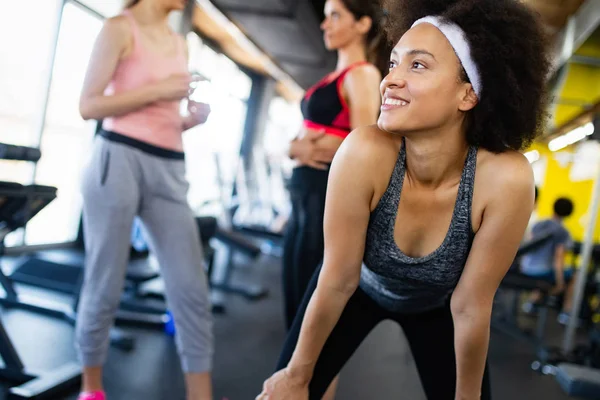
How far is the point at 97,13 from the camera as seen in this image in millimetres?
4602

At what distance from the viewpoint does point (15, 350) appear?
73.7 inches

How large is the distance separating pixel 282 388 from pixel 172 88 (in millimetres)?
900

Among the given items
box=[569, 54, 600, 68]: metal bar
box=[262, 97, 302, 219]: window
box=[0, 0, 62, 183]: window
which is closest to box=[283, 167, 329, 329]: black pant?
box=[0, 0, 62, 183]: window

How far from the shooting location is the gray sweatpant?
4.87 feet

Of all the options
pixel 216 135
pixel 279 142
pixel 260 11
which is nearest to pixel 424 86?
pixel 260 11

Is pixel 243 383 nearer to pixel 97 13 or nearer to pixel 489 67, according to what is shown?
pixel 489 67

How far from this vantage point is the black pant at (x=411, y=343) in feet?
3.76

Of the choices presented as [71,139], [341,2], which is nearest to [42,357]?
[341,2]

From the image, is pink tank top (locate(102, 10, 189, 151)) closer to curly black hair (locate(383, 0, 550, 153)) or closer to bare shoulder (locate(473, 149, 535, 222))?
curly black hair (locate(383, 0, 550, 153))

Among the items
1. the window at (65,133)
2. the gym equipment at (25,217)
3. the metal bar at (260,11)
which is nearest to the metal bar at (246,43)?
the metal bar at (260,11)

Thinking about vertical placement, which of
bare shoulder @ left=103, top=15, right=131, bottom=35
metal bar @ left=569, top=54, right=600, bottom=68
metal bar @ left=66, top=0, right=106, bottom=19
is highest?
metal bar @ left=569, top=54, right=600, bottom=68

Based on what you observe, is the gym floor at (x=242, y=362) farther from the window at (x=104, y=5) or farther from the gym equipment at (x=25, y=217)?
the window at (x=104, y=5)

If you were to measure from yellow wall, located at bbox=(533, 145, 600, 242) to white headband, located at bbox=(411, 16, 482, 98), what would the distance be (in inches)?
393

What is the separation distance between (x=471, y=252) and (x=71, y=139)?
15.1 ft
